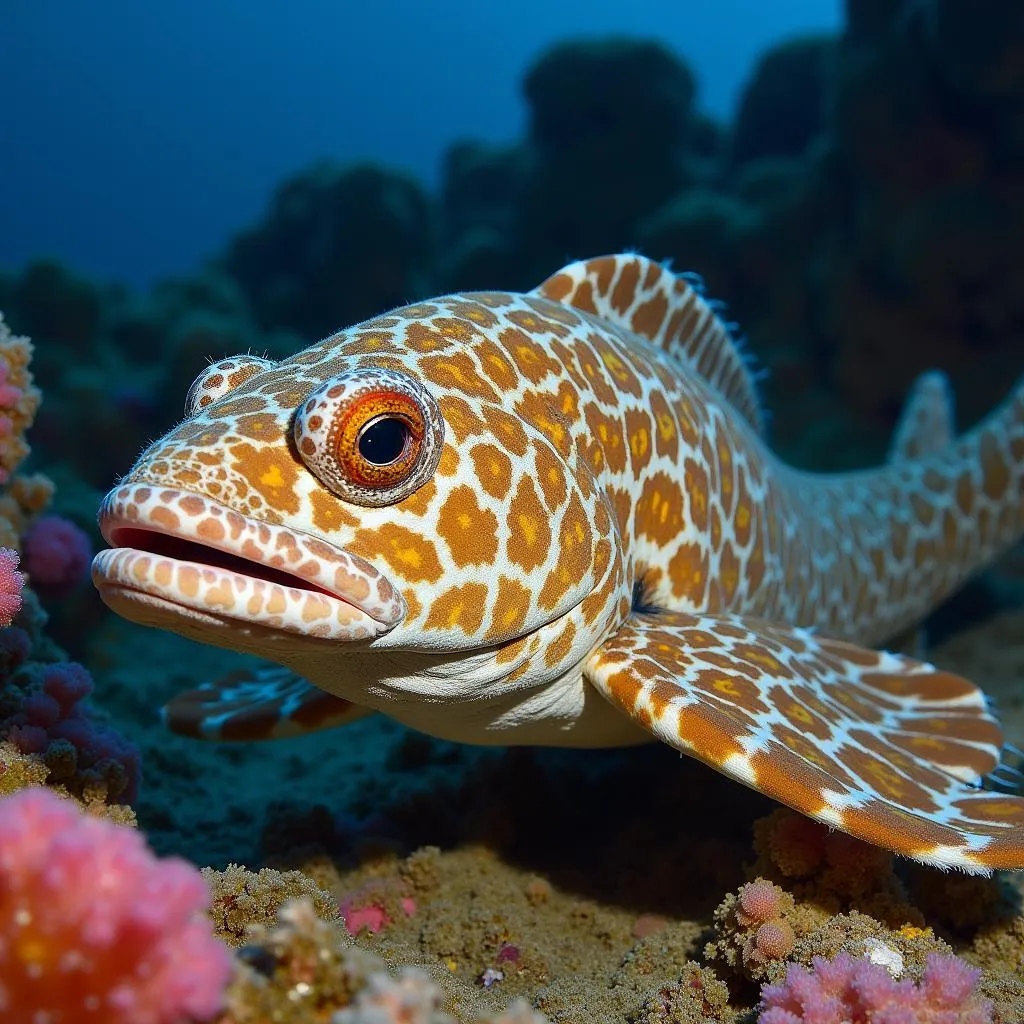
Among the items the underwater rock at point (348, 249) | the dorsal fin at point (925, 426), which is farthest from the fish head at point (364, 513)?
the underwater rock at point (348, 249)

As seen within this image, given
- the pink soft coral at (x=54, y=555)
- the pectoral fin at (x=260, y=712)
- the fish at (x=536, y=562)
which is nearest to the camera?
the fish at (x=536, y=562)

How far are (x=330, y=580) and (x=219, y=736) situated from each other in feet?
7.45

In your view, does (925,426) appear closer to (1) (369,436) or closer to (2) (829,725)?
(2) (829,725)

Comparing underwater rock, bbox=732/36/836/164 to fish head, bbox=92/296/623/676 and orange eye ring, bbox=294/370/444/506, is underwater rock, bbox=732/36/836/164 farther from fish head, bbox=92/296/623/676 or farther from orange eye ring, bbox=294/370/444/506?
orange eye ring, bbox=294/370/444/506

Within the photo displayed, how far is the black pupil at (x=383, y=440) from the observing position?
228cm

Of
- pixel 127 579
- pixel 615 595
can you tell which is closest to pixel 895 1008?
pixel 615 595

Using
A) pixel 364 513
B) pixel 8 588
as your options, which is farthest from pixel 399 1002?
pixel 8 588

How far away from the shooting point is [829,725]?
3113 mm

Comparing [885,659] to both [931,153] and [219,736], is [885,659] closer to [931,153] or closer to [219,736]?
[219,736]

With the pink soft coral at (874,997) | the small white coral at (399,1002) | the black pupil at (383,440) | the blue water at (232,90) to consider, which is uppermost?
the blue water at (232,90)

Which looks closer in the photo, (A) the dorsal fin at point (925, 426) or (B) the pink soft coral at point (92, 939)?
(B) the pink soft coral at point (92, 939)

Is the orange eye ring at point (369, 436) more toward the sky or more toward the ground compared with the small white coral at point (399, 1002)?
more toward the sky

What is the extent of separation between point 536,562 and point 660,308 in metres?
2.21

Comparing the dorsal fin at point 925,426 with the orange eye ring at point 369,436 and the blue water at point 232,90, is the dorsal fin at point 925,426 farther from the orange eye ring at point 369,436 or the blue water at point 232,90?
the blue water at point 232,90
